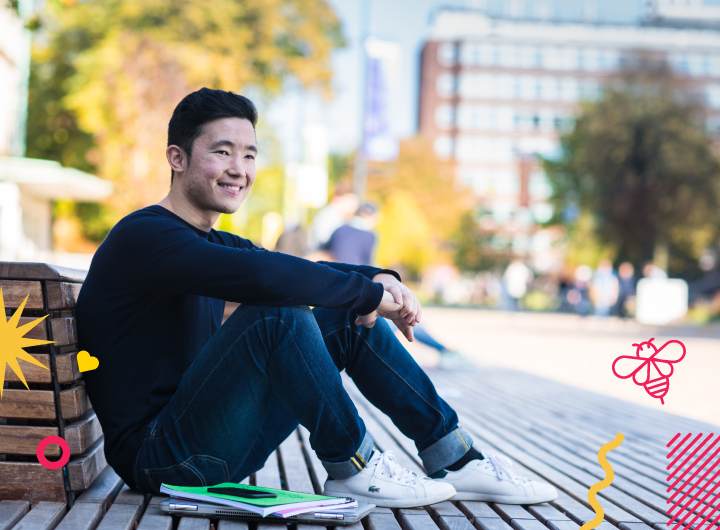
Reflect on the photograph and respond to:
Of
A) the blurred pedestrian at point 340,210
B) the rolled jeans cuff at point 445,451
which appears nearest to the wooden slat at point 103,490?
the rolled jeans cuff at point 445,451

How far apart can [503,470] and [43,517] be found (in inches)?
60.6

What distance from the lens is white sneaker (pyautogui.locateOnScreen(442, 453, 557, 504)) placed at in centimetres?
353

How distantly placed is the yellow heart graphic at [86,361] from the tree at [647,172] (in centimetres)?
3856

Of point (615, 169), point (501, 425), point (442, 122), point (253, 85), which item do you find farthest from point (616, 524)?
point (442, 122)

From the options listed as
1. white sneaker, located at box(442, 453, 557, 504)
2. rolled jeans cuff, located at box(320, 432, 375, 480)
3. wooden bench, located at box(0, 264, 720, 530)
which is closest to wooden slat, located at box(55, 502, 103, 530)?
wooden bench, located at box(0, 264, 720, 530)

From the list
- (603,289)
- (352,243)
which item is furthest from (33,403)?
(603,289)

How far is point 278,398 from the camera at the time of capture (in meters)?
3.18

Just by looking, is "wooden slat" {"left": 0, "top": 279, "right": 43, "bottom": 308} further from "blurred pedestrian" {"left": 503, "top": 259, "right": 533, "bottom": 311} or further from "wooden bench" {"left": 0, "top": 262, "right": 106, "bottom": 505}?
"blurred pedestrian" {"left": 503, "top": 259, "right": 533, "bottom": 311}

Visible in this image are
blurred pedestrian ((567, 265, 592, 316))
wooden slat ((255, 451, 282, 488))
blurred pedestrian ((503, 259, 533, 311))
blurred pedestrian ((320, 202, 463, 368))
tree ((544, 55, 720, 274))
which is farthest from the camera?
tree ((544, 55, 720, 274))

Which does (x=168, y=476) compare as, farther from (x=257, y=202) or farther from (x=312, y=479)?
(x=257, y=202)

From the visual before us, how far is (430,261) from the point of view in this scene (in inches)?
2343

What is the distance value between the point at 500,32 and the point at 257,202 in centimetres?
5169

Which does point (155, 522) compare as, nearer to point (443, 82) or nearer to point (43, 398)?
point (43, 398)

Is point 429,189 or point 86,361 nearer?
point 86,361
